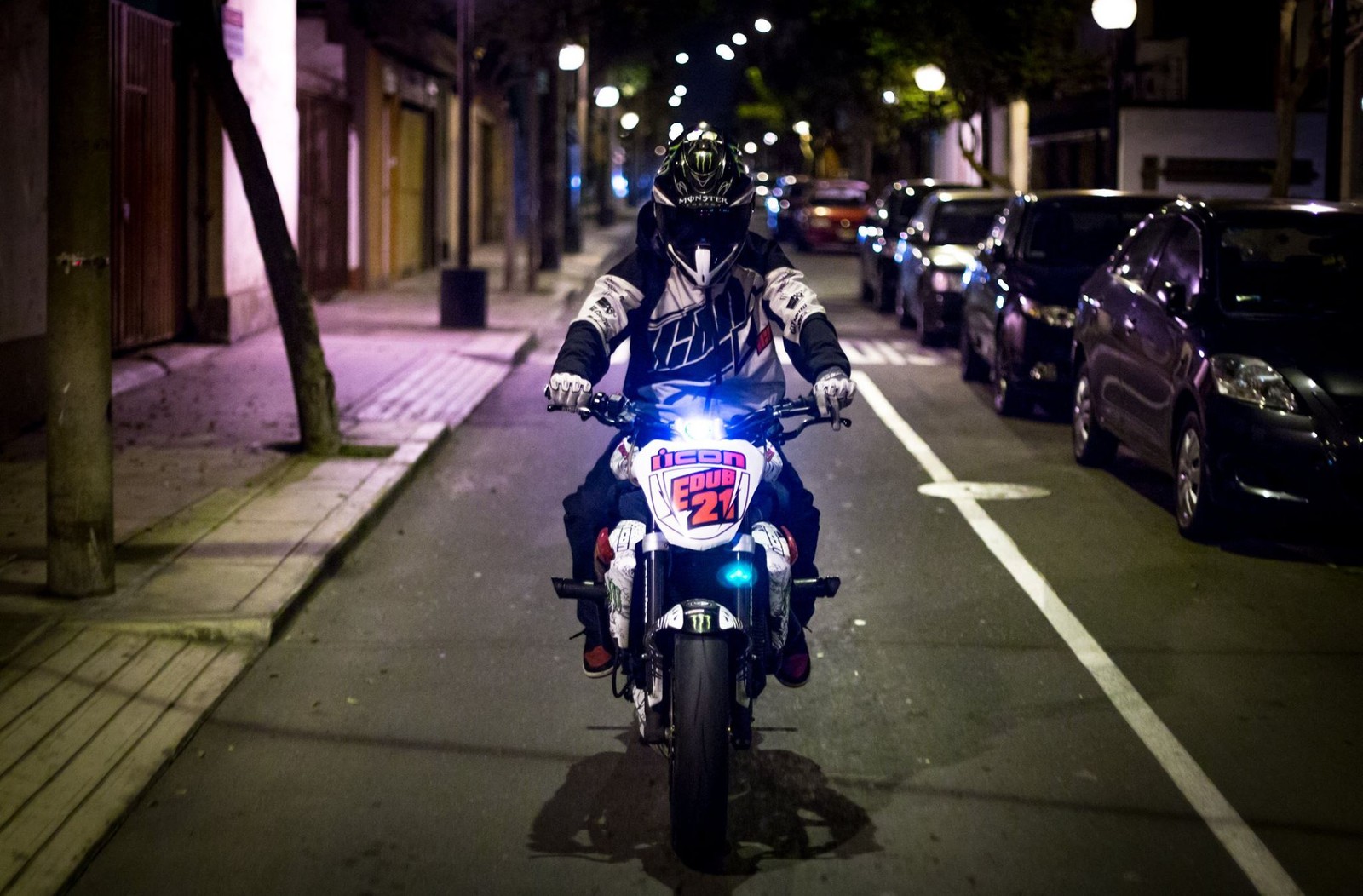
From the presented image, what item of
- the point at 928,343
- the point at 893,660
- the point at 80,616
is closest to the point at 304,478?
the point at 80,616

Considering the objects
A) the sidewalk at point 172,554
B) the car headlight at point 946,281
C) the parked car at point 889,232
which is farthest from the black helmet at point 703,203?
the parked car at point 889,232

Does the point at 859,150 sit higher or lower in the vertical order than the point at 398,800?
higher

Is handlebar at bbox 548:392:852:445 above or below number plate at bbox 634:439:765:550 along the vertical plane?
above

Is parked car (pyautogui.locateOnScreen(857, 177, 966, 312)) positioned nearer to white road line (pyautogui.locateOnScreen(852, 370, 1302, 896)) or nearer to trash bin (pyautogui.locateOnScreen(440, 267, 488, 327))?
trash bin (pyautogui.locateOnScreen(440, 267, 488, 327))

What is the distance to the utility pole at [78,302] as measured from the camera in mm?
7496

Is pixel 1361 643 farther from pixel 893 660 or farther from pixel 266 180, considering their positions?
pixel 266 180

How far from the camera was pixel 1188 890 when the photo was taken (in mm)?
4871

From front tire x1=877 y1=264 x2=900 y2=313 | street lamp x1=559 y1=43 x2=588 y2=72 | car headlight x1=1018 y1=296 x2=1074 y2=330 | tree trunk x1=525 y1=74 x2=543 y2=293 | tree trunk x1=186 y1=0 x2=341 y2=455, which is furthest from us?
street lamp x1=559 y1=43 x2=588 y2=72

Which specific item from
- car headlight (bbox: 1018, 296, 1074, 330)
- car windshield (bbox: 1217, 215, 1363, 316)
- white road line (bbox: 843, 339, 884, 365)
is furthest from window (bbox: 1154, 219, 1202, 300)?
white road line (bbox: 843, 339, 884, 365)

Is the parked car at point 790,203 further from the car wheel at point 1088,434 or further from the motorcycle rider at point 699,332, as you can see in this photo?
the motorcycle rider at point 699,332

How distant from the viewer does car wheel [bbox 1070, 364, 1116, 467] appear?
39.8 feet

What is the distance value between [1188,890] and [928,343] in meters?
16.2

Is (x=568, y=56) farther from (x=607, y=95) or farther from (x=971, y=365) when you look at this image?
(x=607, y=95)

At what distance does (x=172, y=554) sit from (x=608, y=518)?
3.62 m
